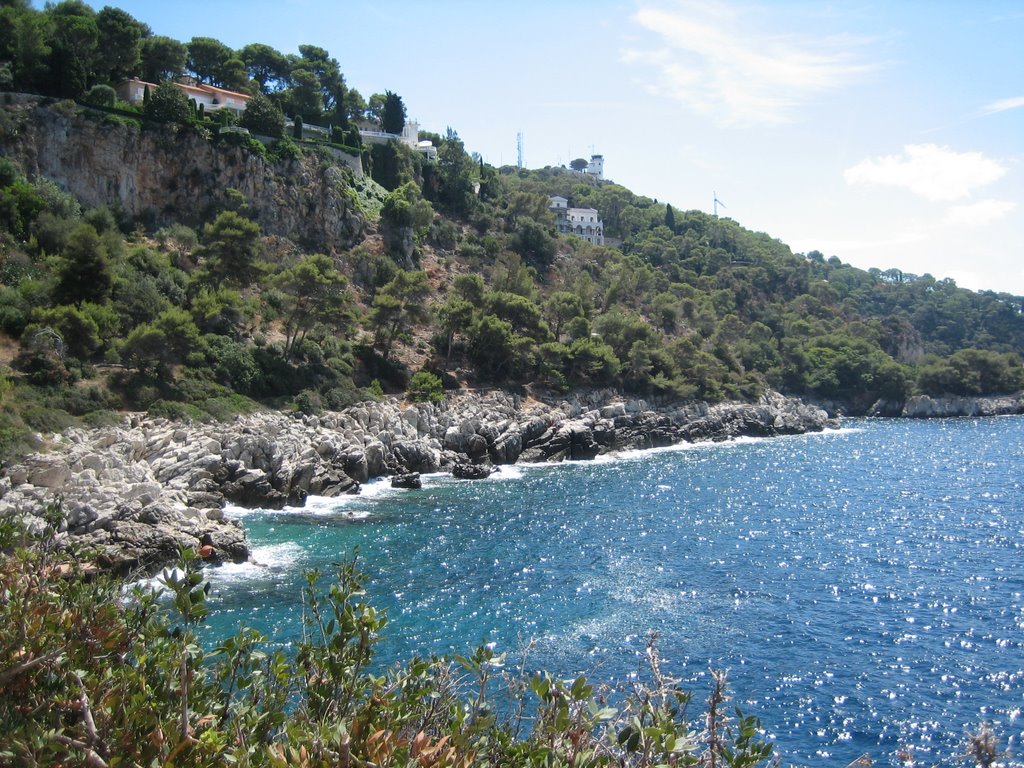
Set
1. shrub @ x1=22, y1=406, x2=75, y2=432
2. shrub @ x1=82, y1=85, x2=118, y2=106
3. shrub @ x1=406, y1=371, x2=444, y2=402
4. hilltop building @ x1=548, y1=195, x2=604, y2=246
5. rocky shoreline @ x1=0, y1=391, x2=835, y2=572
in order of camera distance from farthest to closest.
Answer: hilltop building @ x1=548, y1=195, x2=604, y2=246, shrub @ x1=82, y1=85, x2=118, y2=106, shrub @ x1=406, y1=371, x2=444, y2=402, shrub @ x1=22, y1=406, x2=75, y2=432, rocky shoreline @ x1=0, y1=391, x2=835, y2=572

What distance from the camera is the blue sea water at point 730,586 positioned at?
1630 centimetres

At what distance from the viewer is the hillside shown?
1416 inches

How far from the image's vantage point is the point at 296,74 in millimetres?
70688

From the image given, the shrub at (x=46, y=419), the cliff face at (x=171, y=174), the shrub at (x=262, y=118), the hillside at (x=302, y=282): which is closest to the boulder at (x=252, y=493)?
the hillside at (x=302, y=282)

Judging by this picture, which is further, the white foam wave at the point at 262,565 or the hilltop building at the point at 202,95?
the hilltop building at the point at 202,95

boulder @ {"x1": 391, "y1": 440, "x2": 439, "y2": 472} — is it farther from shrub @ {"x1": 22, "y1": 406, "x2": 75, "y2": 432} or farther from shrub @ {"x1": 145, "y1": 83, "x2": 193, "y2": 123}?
shrub @ {"x1": 145, "y1": 83, "x2": 193, "y2": 123}

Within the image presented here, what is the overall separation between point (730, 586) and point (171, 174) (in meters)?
48.7

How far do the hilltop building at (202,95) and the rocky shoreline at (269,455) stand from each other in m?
33.5

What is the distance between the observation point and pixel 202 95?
60.7m

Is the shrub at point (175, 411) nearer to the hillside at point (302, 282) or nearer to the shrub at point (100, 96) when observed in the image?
the hillside at point (302, 282)

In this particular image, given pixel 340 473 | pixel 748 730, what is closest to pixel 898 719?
pixel 748 730

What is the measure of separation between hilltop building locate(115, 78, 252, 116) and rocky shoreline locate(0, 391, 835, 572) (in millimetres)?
33534

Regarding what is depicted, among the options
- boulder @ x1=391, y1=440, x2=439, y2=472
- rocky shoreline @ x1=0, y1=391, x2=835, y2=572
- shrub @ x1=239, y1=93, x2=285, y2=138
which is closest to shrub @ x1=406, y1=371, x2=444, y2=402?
rocky shoreline @ x1=0, y1=391, x2=835, y2=572

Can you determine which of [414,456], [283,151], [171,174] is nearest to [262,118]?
[283,151]
